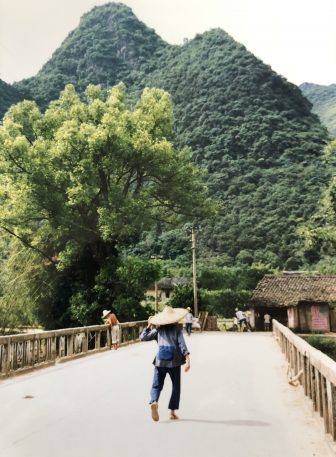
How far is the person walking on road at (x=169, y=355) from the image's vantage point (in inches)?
276

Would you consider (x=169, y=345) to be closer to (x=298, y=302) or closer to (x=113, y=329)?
(x=113, y=329)

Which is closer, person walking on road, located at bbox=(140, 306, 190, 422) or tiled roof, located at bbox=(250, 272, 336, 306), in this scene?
person walking on road, located at bbox=(140, 306, 190, 422)

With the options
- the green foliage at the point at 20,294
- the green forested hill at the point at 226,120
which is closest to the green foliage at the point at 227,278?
the green forested hill at the point at 226,120

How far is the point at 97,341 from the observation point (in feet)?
63.3

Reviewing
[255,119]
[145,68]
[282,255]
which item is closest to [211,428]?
[282,255]

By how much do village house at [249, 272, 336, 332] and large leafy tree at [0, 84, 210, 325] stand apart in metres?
18.2

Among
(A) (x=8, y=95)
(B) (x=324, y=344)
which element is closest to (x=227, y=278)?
(B) (x=324, y=344)

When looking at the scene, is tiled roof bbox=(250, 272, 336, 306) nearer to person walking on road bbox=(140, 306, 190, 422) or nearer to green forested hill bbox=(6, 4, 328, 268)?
green forested hill bbox=(6, 4, 328, 268)

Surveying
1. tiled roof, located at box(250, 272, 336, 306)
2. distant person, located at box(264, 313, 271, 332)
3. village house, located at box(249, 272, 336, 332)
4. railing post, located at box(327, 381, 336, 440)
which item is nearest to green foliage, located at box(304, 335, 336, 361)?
distant person, located at box(264, 313, 271, 332)

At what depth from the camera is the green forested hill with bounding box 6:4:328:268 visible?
91.1 m

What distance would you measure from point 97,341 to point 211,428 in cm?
1335

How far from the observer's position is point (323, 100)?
185m

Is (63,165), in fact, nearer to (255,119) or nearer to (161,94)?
(161,94)

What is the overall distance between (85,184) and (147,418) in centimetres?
2229
